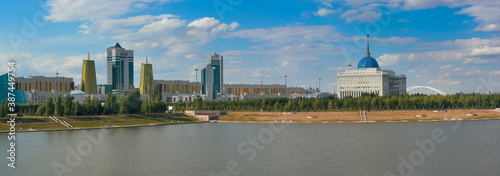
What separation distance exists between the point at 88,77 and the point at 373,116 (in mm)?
95055

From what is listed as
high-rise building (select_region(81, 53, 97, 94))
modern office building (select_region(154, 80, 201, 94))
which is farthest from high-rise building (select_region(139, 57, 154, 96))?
high-rise building (select_region(81, 53, 97, 94))

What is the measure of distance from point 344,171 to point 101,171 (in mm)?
17157

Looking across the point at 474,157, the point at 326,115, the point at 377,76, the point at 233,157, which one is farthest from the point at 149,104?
the point at 377,76

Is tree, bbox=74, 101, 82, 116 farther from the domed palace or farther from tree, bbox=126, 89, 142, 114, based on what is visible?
the domed palace

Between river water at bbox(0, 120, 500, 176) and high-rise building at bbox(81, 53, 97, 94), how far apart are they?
9237 centimetres

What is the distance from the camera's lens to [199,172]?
1246 inches

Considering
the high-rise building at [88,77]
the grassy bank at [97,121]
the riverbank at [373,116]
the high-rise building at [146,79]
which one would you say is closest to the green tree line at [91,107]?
the grassy bank at [97,121]

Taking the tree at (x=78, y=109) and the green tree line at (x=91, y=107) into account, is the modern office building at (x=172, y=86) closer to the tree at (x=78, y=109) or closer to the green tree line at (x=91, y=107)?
the green tree line at (x=91, y=107)

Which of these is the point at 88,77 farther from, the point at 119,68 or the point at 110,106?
the point at 110,106

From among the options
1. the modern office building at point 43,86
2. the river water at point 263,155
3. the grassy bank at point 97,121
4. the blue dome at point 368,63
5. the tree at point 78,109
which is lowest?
the river water at point 263,155

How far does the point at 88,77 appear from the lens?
143 metres

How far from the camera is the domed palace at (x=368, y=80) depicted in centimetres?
13512

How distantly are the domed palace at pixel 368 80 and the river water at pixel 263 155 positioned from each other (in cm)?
8053

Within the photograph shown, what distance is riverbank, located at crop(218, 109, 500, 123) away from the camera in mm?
82250
